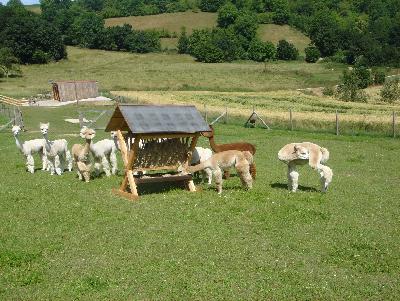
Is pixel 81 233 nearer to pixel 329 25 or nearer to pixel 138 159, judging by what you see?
pixel 138 159

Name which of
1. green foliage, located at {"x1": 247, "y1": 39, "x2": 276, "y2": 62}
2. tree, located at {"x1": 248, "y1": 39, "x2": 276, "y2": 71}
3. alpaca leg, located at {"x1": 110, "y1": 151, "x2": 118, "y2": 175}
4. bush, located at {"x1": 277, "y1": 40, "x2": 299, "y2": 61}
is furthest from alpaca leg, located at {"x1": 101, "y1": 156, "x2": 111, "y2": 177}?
bush, located at {"x1": 277, "y1": 40, "x2": 299, "y2": 61}

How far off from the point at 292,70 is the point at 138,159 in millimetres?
84763

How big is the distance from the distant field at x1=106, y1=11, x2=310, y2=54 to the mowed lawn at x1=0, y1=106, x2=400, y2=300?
119045mm

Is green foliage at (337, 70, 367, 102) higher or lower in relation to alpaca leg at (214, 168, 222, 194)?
lower

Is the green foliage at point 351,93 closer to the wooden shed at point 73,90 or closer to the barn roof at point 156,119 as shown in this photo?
the wooden shed at point 73,90

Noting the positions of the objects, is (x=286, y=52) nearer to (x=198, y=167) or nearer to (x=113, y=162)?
(x=113, y=162)

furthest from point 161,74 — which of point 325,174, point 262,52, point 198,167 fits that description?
point 325,174

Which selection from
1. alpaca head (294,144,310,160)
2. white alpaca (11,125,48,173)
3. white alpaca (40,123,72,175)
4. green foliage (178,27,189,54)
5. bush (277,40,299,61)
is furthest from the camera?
green foliage (178,27,189,54)

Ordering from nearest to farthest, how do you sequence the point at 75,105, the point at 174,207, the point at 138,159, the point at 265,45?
the point at 174,207 → the point at 138,159 → the point at 75,105 → the point at 265,45

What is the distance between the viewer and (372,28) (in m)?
136

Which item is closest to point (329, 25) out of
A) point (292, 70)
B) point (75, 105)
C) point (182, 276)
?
point (292, 70)

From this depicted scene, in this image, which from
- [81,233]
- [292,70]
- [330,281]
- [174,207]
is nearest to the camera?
[330,281]

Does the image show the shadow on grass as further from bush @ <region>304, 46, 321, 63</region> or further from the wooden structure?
bush @ <region>304, 46, 321, 63</region>

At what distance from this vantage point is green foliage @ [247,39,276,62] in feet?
401
